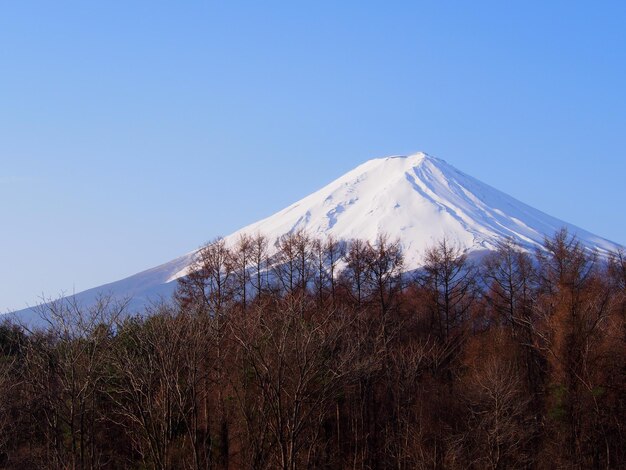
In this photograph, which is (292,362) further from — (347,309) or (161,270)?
(161,270)

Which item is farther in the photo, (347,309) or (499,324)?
(499,324)

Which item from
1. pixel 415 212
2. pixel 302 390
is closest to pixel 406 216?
pixel 415 212

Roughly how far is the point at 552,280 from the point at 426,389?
9183 millimetres

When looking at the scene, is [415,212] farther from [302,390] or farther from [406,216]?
[302,390]

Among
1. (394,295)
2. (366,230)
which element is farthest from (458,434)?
(366,230)

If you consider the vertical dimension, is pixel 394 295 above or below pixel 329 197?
below

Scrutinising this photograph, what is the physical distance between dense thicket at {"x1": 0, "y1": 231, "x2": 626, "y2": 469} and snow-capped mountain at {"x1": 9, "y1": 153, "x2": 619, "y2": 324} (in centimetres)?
4763

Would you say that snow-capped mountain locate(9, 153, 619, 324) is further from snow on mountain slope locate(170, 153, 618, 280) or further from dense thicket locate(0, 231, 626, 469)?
dense thicket locate(0, 231, 626, 469)

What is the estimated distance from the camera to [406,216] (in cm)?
9319

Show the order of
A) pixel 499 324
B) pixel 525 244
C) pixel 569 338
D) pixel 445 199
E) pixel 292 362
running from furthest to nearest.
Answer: pixel 445 199 → pixel 525 244 → pixel 499 324 → pixel 569 338 → pixel 292 362

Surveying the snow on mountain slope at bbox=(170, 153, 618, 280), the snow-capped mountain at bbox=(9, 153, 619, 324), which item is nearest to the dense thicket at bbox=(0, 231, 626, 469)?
the snow on mountain slope at bbox=(170, 153, 618, 280)

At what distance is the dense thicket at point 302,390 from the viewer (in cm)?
2136

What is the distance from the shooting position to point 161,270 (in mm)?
103812

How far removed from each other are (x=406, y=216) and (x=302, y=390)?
74.3 m
